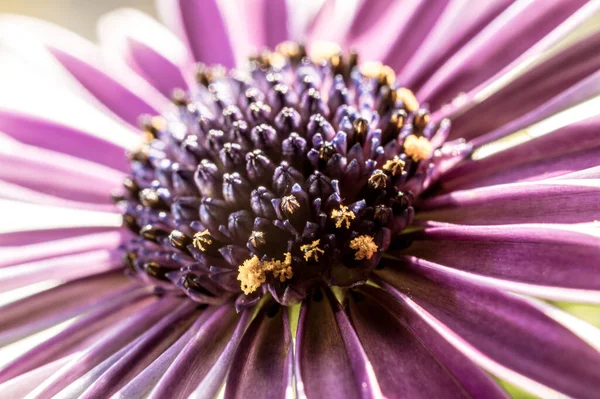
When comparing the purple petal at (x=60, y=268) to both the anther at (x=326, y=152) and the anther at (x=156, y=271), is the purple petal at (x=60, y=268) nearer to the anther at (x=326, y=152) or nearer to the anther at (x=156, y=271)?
the anther at (x=156, y=271)

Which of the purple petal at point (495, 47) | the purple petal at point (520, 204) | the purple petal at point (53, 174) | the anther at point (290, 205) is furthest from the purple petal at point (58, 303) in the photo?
the purple petal at point (495, 47)

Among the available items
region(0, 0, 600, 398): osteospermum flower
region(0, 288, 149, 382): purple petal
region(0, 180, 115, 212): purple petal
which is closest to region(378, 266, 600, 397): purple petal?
region(0, 0, 600, 398): osteospermum flower

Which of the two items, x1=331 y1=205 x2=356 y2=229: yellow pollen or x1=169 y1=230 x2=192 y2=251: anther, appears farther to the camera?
x1=169 y1=230 x2=192 y2=251: anther

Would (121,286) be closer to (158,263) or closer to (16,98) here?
(158,263)

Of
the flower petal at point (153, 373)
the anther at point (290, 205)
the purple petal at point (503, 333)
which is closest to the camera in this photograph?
the purple petal at point (503, 333)

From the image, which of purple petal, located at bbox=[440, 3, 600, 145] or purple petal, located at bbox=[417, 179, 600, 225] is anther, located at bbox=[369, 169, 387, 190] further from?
purple petal, located at bbox=[440, 3, 600, 145]

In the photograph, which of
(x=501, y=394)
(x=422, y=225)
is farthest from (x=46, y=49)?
(x=501, y=394)
